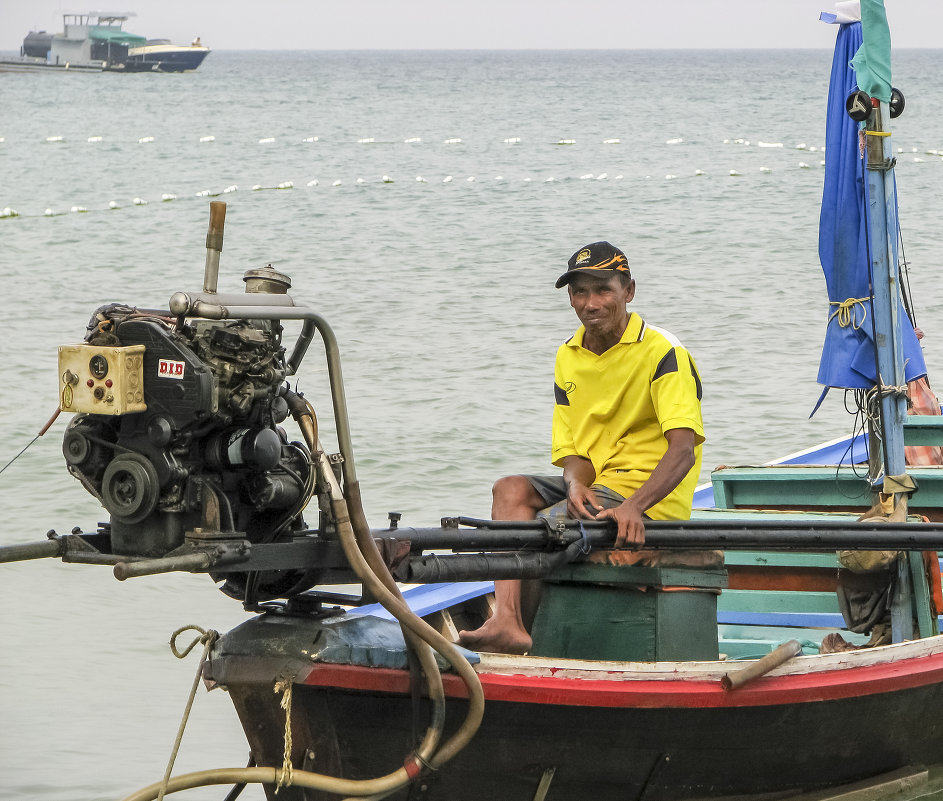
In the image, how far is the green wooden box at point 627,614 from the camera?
170 inches

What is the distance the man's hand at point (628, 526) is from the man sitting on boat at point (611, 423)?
162 millimetres

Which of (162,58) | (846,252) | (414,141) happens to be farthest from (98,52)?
(846,252)

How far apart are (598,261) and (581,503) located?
2.47 feet

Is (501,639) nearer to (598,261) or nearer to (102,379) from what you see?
(598,261)

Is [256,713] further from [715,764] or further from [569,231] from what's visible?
[569,231]

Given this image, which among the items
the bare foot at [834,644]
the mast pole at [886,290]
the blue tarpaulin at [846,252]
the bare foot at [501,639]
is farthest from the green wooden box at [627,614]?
the blue tarpaulin at [846,252]

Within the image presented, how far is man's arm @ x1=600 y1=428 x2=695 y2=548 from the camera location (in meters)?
4.07

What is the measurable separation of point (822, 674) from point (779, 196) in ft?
80.0

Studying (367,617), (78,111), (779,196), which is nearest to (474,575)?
(367,617)

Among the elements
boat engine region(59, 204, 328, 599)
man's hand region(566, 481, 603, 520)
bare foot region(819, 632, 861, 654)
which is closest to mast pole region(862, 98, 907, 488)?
bare foot region(819, 632, 861, 654)

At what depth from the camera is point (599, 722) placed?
402 centimetres

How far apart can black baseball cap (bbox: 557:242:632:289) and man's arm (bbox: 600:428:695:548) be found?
54 cm

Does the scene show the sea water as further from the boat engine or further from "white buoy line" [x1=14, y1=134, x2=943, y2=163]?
the boat engine

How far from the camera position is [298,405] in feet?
11.7
